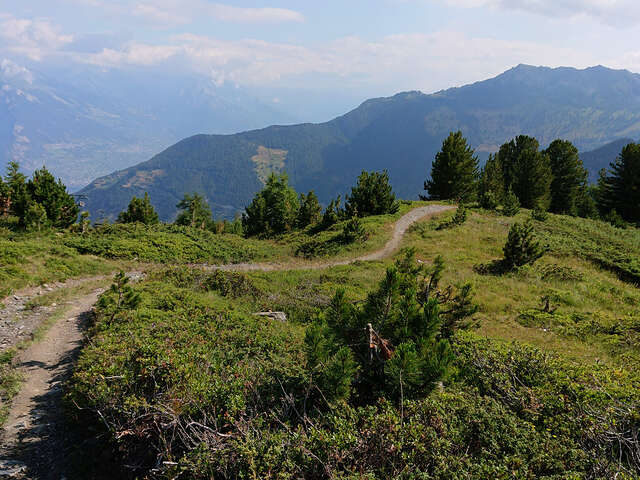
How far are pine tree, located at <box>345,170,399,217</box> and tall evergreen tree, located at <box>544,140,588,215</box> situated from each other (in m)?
28.4

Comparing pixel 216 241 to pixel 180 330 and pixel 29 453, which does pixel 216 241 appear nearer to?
pixel 180 330

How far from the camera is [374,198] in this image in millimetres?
36156

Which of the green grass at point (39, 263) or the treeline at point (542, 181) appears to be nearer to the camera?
the green grass at point (39, 263)

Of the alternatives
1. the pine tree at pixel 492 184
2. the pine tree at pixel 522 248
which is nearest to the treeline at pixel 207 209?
the pine tree at pixel 522 248

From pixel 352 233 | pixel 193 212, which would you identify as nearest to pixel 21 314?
pixel 352 233

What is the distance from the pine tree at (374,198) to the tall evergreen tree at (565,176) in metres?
28.4

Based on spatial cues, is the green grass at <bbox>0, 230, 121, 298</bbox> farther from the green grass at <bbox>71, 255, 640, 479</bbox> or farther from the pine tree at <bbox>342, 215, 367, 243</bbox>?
the pine tree at <bbox>342, 215, 367, 243</bbox>

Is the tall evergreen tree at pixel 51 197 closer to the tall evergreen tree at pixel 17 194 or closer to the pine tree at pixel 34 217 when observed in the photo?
the tall evergreen tree at pixel 17 194

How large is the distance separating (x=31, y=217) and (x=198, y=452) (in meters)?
25.5

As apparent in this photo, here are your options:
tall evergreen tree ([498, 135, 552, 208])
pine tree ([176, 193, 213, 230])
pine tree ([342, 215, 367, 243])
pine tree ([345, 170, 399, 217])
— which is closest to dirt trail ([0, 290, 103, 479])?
pine tree ([342, 215, 367, 243])

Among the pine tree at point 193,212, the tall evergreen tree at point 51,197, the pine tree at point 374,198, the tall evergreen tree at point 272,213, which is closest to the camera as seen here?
the tall evergreen tree at point 51,197

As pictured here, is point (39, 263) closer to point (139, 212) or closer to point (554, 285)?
point (139, 212)

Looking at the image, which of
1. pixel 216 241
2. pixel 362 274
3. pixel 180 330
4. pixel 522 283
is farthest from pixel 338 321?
pixel 216 241

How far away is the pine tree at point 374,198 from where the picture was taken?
36.1 meters
